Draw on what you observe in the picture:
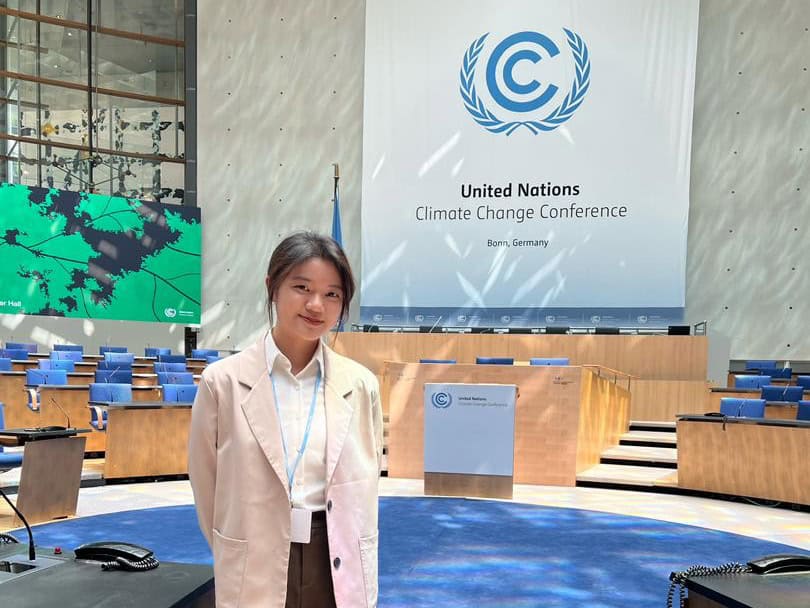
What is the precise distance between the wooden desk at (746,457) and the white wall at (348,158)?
7299 millimetres

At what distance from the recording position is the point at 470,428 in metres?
6.27

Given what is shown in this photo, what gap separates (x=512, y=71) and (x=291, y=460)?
13345mm

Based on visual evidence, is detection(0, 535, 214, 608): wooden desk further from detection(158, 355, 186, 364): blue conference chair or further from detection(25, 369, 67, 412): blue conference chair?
detection(158, 355, 186, 364): blue conference chair

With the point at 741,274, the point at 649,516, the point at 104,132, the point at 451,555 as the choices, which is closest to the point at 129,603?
the point at 451,555

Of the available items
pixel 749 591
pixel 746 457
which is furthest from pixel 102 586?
pixel 746 457

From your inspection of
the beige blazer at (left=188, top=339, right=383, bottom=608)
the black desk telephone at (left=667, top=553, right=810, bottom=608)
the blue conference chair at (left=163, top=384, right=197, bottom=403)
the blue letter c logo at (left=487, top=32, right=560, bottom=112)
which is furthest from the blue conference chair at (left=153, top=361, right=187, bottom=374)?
the black desk telephone at (left=667, top=553, right=810, bottom=608)

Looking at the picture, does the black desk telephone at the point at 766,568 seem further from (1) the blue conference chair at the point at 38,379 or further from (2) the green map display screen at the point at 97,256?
(2) the green map display screen at the point at 97,256

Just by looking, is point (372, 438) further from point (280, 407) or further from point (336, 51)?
point (336, 51)

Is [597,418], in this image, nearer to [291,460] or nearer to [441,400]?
[441,400]

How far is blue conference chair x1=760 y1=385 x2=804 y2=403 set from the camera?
315 inches

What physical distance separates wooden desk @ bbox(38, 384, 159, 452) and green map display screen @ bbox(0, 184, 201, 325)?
7607 millimetres

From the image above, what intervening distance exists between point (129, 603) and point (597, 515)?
4609 millimetres

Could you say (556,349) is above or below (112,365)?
above

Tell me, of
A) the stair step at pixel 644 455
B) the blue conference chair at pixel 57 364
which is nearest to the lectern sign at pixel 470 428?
the stair step at pixel 644 455
